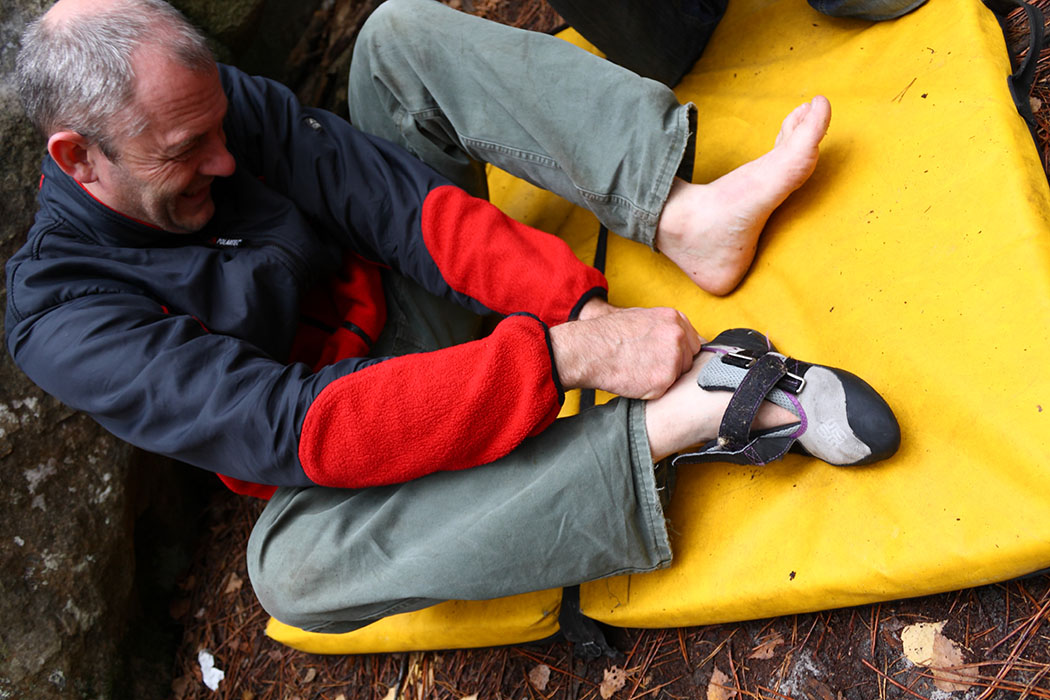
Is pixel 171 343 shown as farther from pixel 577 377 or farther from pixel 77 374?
pixel 577 377

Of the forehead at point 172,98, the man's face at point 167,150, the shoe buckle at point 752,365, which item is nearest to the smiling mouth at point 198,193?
the man's face at point 167,150

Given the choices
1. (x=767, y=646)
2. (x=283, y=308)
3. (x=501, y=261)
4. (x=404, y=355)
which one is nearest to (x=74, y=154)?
(x=283, y=308)

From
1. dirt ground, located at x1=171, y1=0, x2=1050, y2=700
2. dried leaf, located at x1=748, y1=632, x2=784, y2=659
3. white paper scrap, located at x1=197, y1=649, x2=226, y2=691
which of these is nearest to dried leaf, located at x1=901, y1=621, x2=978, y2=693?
dirt ground, located at x1=171, y1=0, x2=1050, y2=700

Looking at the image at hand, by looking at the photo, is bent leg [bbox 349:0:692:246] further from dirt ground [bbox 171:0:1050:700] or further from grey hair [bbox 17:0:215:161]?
dirt ground [bbox 171:0:1050:700]

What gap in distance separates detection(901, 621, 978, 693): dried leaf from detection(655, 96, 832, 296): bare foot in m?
0.88

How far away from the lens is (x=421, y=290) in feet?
7.32

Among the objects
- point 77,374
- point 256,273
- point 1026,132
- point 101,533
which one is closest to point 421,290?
point 256,273

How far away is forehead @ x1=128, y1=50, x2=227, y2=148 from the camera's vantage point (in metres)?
1.58

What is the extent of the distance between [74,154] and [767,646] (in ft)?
6.31

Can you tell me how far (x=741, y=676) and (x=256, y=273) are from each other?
4.91 feet

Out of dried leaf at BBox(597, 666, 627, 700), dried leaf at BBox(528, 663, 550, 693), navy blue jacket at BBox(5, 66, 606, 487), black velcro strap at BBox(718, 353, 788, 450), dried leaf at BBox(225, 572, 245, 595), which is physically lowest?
dried leaf at BBox(225, 572, 245, 595)

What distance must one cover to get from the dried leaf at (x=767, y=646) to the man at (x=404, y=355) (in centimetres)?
32

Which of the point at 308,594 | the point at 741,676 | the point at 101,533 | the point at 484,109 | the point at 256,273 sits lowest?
the point at 101,533

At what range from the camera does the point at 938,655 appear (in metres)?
1.33
